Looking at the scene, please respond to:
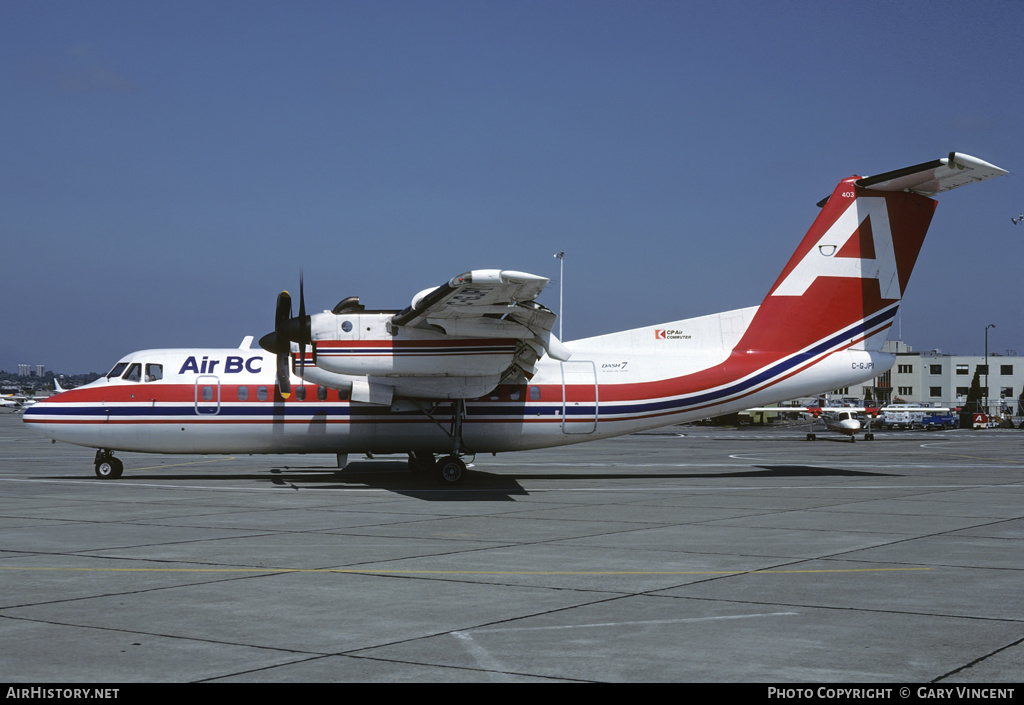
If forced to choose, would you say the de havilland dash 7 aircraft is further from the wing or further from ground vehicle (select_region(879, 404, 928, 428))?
ground vehicle (select_region(879, 404, 928, 428))

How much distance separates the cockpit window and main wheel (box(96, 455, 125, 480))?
85.7 inches

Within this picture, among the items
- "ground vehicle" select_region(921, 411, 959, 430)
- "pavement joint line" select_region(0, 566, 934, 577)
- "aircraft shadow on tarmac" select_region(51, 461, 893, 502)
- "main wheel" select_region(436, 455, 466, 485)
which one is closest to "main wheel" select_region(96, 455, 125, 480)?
"aircraft shadow on tarmac" select_region(51, 461, 893, 502)

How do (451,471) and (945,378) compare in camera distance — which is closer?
(451,471)

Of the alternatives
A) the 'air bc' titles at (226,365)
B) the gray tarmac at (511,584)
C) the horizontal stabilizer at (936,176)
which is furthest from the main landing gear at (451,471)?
the horizontal stabilizer at (936,176)

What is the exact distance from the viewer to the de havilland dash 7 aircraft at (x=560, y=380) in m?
22.1

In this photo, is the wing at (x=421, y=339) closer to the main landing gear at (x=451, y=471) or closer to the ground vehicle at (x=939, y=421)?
the main landing gear at (x=451, y=471)

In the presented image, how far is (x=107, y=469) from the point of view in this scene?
23.6 meters

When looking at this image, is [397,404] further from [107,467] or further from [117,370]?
[107,467]

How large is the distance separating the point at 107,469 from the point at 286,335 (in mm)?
6866

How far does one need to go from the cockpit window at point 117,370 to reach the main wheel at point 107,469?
7.14 ft

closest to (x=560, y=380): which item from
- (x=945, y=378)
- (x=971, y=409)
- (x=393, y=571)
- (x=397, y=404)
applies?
(x=397, y=404)

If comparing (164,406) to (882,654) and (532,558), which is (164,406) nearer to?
(532,558)
